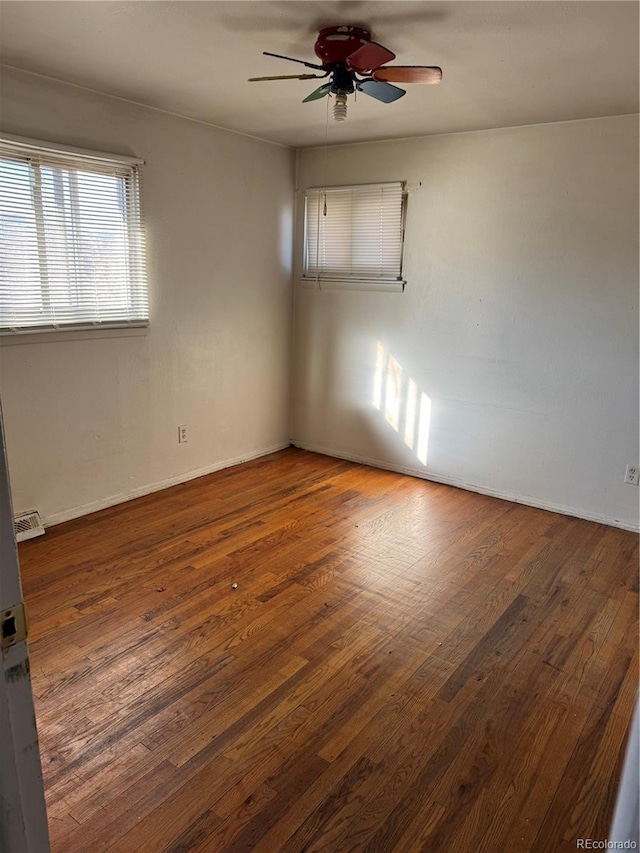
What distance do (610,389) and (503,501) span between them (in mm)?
1021

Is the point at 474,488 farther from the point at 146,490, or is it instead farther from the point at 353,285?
the point at 146,490

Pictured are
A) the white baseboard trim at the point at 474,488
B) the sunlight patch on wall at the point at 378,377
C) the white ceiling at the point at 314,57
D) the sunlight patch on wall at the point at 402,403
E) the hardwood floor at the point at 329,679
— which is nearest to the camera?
the hardwood floor at the point at 329,679

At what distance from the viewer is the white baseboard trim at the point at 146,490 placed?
11.7ft

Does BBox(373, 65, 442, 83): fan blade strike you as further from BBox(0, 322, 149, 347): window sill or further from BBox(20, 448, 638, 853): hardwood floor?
BBox(20, 448, 638, 853): hardwood floor

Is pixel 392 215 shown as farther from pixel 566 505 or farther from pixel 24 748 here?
pixel 24 748

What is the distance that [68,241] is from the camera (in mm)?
3305

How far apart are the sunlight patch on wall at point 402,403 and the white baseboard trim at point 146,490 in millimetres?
1087

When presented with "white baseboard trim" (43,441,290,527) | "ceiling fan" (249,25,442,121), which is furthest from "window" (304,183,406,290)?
"ceiling fan" (249,25,442,121)

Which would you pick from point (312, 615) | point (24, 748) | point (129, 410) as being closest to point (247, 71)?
point (129, 410)

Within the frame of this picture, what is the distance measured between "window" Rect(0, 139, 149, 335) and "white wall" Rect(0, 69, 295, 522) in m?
0.10

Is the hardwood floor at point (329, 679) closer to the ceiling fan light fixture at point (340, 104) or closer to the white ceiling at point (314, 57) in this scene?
the ceiling fan light fixture at point (340, 104)

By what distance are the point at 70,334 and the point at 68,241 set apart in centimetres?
52

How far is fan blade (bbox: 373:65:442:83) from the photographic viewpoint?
237cm

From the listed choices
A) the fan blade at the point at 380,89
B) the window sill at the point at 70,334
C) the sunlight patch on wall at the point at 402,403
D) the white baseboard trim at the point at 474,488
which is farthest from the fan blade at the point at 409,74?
the white baseboard trim at the point at 474,488
